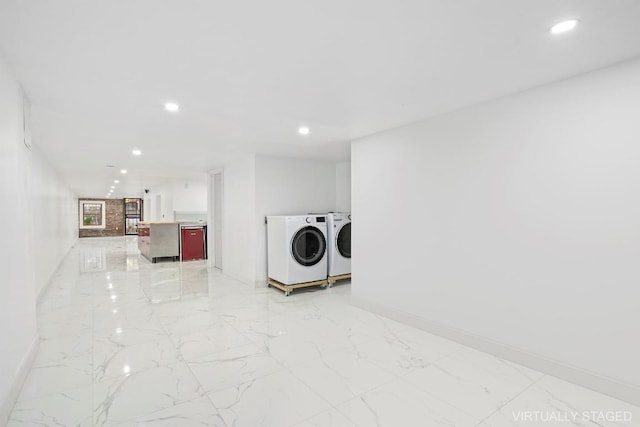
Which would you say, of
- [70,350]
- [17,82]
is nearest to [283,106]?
[17,82]

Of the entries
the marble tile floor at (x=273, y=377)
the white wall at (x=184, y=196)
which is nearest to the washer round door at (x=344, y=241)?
the marble tile floor at (x=273, y=377)

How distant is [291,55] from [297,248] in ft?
10.1

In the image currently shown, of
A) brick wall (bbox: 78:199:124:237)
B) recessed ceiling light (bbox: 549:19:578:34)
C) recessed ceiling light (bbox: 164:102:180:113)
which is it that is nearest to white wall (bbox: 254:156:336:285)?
recessed ceiling light (bbox: 164:102:180:113)

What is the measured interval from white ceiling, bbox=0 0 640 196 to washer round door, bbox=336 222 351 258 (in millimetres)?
2099

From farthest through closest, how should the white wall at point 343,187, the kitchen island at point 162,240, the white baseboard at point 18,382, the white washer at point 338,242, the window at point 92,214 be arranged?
the window at point 92,214, the kitchen island at point 162,240, the white wall at point 343,187, the white washer at point 338,242, the white baseboard at point 18,382

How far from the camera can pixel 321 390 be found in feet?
6.89

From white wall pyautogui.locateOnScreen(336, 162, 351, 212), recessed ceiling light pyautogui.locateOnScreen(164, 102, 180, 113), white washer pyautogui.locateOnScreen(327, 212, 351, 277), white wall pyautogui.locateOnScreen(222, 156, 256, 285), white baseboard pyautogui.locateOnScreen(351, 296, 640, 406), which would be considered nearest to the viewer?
white baseboard pyautogui.locateOnScreen(351, 296, 640, 406)

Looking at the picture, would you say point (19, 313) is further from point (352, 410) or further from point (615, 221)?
point (615, 221)

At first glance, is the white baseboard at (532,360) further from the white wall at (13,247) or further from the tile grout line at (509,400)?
the white wall at (13,247)

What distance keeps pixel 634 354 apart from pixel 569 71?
1.80 meters

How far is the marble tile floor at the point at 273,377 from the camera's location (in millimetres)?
1836

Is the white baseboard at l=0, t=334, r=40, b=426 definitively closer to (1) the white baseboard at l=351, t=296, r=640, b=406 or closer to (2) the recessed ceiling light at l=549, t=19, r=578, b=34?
(1) the white baseboard at l=351, t=296, r=640, b=406

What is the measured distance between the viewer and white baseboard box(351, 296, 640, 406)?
A: 1983 millimetres

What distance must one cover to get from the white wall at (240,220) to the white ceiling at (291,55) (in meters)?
1.93
